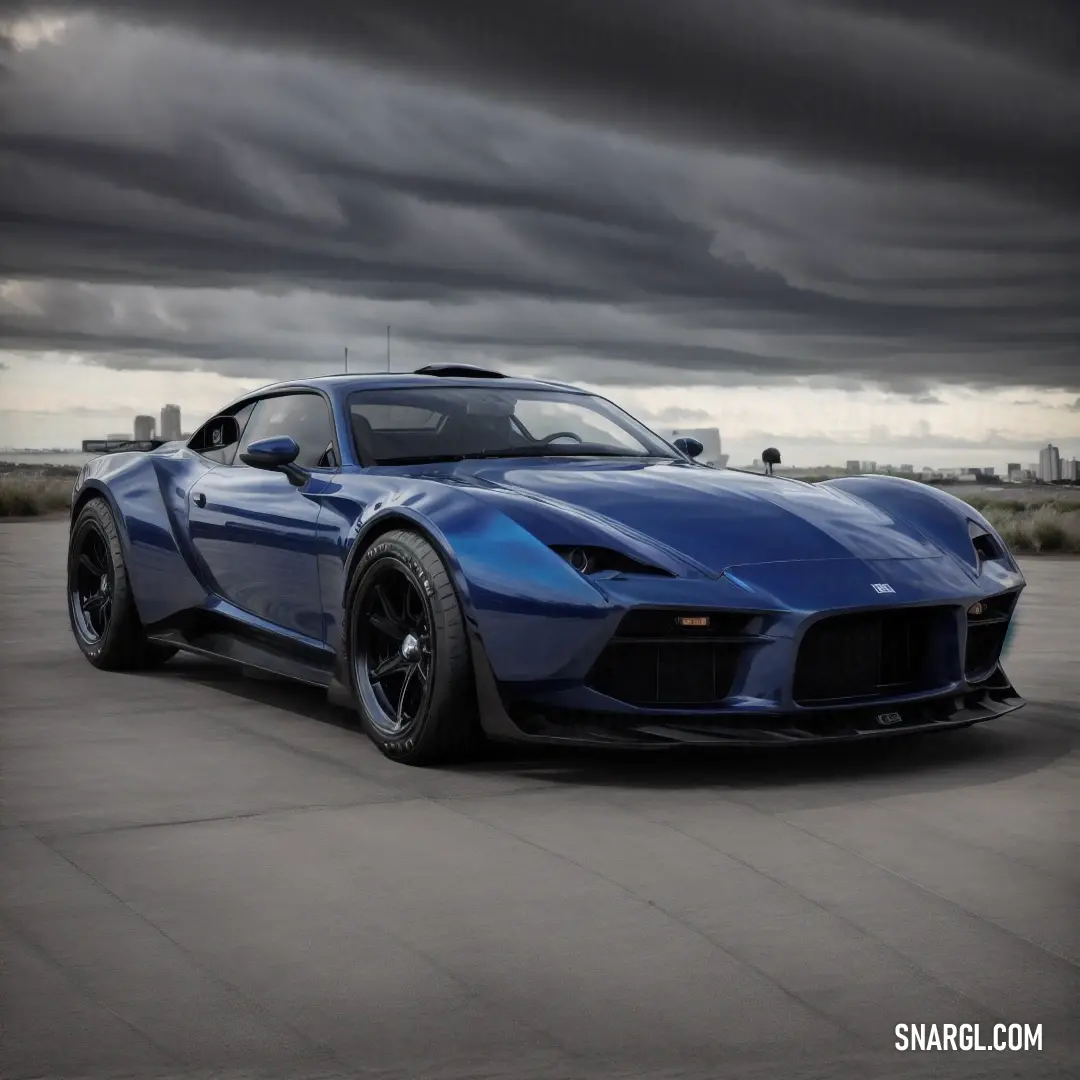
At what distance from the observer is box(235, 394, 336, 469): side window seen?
660cm

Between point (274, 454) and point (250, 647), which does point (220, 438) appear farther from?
point (274, 454)

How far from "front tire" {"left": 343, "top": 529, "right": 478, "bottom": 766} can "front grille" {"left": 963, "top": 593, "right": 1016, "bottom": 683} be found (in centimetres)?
169

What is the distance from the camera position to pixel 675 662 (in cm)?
509

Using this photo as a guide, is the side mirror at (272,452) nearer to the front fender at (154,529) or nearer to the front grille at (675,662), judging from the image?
the front fender at (154,529)

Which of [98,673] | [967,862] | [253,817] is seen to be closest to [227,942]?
[253,817]

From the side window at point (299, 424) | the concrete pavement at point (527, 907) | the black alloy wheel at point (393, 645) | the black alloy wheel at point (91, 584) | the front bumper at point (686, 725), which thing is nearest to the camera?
the concrete pavement at point (527, 907)

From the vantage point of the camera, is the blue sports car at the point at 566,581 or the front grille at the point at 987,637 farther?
the front grille at the point at 987,637

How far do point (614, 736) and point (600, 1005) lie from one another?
2.01 m

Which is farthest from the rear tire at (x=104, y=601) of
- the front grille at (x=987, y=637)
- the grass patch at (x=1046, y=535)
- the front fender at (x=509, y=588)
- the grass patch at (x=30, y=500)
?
the grass patch at (x=30, y=500)

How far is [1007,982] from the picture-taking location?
3.20m

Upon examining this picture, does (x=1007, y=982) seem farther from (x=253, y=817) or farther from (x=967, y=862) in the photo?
(x=253, y=817)

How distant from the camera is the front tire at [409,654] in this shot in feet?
17.3

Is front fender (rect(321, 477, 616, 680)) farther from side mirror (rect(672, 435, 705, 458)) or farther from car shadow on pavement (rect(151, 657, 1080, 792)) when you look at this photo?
side mirror (rect(672, 435, 705, 458))

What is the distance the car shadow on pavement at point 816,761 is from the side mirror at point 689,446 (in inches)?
74.8
